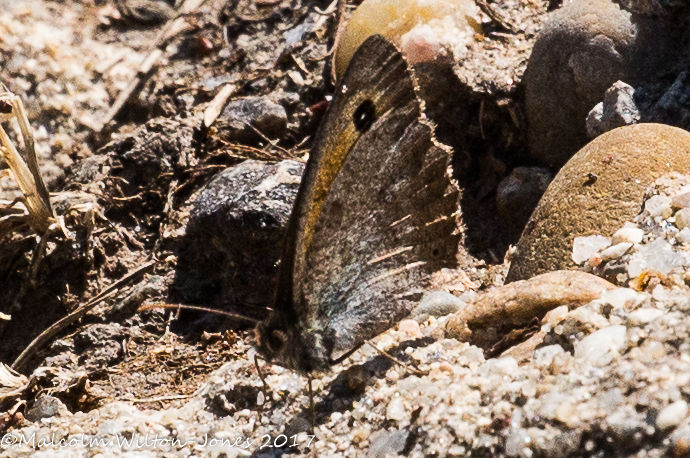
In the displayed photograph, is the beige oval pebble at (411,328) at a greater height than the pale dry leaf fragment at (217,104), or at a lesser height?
lesser

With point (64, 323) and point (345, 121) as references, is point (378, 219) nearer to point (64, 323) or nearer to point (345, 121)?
point (345, 121)

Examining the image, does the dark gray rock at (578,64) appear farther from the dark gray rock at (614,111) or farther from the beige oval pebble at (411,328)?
the beige oval pebble at (411,328)

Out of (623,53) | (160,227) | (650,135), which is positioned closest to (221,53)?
(160,227)

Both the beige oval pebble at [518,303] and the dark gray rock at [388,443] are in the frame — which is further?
the beige oval pebble at [518,303]

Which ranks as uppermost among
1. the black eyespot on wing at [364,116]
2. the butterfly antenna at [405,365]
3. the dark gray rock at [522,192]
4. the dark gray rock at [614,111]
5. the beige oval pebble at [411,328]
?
the black eyespot on wing at [364,116]

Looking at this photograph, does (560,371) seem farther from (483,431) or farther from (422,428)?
(422,428)

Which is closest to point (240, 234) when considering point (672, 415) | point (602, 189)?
point (602, 189)

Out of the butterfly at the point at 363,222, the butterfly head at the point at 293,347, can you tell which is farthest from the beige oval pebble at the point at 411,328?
the butterfly head at the point at 293,347
